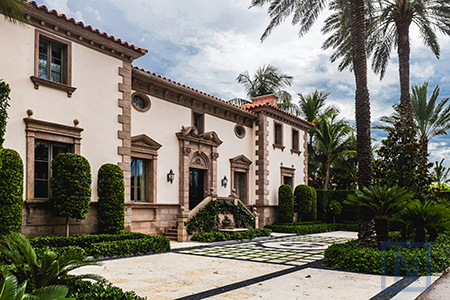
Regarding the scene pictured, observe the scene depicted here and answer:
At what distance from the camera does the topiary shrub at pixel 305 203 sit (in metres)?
23.0

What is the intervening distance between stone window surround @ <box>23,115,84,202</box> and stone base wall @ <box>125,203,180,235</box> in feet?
10.6

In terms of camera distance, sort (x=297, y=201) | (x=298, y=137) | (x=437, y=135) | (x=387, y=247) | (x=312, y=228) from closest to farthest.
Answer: (x=387, y=247) < (x=312, y=228) < (x=297, y=201) < (x=298, y=137) < (x=437, y=135)

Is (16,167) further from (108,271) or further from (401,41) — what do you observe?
(401,41)

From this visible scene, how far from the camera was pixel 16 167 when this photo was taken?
942 centimetres

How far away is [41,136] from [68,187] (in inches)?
69.2

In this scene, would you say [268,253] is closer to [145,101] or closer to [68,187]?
[68,187]

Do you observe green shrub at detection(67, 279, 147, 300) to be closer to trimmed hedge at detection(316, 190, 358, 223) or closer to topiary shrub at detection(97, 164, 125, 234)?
topiary shrub at detection(97, 164, 125, 234)

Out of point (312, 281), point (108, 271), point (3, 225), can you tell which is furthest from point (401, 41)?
point (3, 225)

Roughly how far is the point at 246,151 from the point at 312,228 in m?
5.69

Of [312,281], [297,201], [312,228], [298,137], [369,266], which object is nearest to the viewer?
[312,281]

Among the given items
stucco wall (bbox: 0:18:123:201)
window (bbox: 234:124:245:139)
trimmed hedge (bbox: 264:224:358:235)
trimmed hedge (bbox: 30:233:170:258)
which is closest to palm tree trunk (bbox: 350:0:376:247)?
trimmed hedge (bbox: 30:233:170:258)

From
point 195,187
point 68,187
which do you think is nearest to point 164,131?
point 195,187

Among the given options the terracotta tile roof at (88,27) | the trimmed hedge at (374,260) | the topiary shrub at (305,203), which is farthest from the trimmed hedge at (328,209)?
the terracotta tile roof at (88,27)

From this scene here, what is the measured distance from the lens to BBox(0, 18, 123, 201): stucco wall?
1033 centimetres
